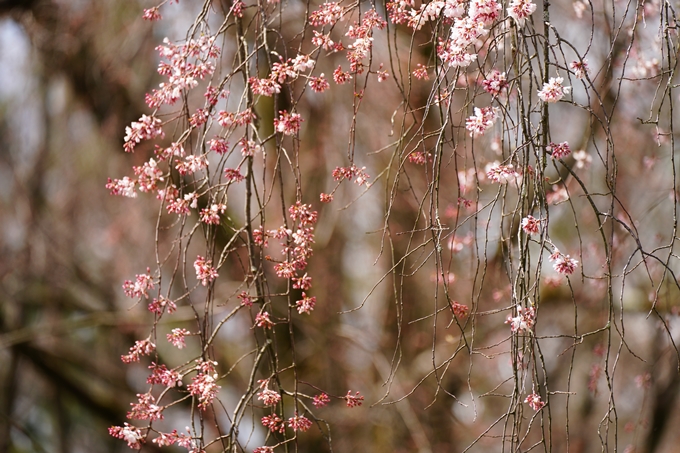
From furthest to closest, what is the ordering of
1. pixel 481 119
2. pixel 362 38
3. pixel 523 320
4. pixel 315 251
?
pixel 315 251
pixel 362 38
pixel 481 119
pixel 523 320

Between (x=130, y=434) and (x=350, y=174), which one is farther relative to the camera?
(x=350, y=174)

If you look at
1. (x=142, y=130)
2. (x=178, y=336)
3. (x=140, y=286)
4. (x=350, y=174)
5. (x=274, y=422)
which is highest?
(x=142, y=130)

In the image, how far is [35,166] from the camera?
5230mm

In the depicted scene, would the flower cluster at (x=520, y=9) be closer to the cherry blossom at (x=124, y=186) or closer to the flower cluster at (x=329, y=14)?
the flower cluster at (x=329, y=14)

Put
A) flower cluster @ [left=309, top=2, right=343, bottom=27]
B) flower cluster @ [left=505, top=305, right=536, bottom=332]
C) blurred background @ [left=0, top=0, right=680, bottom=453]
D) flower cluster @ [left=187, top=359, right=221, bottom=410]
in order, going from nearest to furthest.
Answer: flower cluster @ [left=505, top=305, right=536, bottom=332], flower cluster @ [left=187, top=359, right=221, bottom=410], flower cluster @ [left=309, top=2, right=343, bottom=27], blurred background @ [left=0, top=0, right=680, bottom=453]

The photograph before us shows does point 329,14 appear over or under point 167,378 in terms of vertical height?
over

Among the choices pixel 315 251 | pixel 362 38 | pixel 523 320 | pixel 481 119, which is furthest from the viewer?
pixel 315 251

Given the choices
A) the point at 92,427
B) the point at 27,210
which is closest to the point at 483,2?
the point at 27,210

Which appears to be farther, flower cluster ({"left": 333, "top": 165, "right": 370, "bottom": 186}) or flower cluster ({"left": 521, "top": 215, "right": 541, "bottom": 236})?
flower cluster ({"left": 333, "top": 165, "right": 370, "bottom": 186})

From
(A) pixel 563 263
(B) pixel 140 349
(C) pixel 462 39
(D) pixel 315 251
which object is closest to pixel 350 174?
Answer: (C) pixel 462 39

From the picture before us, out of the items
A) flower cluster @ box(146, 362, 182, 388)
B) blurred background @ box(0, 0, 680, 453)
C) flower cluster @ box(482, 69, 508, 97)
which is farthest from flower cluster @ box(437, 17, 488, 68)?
blurred background @ box(0, 0, 680, 453)

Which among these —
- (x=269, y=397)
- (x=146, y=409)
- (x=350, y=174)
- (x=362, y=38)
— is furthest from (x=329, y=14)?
(x=146, y=409)

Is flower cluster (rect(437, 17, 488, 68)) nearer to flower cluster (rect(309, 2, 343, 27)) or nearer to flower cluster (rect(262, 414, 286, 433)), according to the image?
flower cluster (rect(309, 2, 343, 27))

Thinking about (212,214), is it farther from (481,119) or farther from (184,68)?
(481,119)
